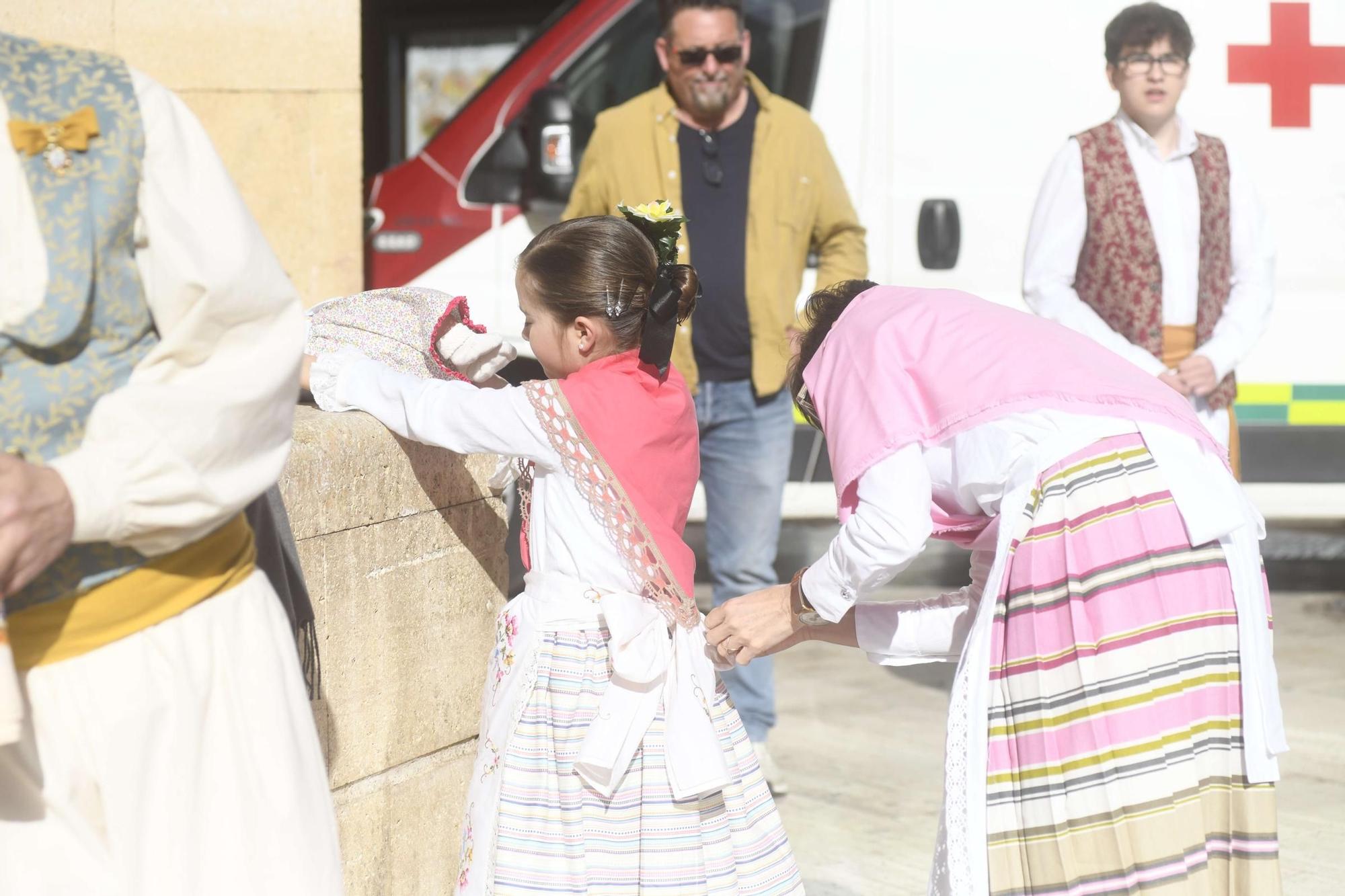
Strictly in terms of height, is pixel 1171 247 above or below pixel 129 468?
above

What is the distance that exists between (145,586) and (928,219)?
4.66 metres

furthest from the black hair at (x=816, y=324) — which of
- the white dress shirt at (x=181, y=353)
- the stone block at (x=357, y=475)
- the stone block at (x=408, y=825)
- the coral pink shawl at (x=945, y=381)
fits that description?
the white dress shirt at (x=181, y=353)

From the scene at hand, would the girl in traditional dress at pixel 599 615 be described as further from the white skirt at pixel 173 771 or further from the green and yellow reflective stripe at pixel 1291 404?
the green and yellow reflective stripe at pixel 1291 404

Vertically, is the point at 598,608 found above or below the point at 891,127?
below

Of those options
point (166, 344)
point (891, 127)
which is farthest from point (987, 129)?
point (166, 344)

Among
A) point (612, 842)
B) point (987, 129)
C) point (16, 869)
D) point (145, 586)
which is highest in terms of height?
point (987, 129)

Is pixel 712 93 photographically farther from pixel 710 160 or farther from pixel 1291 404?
pixel 1291 404

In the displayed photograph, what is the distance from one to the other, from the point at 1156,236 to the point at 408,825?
245cm

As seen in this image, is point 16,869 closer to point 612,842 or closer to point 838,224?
point 612,842

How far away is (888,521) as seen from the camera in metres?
2.36

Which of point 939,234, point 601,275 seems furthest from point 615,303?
point 939,234

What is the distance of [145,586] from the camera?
66.1 inches

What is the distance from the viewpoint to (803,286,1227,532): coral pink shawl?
7.86ft

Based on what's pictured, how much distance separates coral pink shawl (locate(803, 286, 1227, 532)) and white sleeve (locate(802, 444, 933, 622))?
0.02 meters
